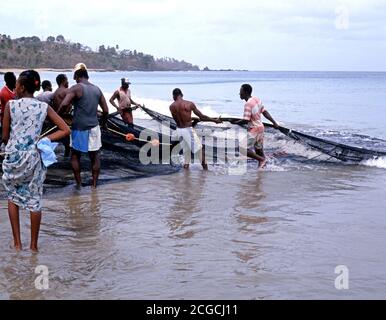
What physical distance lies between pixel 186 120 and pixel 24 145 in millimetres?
4701

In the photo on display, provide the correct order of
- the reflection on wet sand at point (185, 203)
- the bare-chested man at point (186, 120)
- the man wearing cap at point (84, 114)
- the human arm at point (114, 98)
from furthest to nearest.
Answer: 1. the human arm at point (114, 98)
2. the bare-chested man at point (186, 120)
3. the man wearing cap at point (84, 114)
4. the reflection on wet sand at point (185, 203)

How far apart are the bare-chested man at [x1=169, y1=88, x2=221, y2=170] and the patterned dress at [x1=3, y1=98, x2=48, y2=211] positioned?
4519 mm

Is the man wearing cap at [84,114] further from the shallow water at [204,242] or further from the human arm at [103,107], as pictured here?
the shallow water at [204,242]

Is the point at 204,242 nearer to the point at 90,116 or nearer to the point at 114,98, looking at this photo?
the point at 90,116

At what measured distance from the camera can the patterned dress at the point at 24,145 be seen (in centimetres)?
457

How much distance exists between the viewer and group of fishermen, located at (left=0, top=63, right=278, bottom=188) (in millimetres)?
7160

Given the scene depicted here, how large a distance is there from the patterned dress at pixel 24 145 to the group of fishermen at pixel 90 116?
7.52ft

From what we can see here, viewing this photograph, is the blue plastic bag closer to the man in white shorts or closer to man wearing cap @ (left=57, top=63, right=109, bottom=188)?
man wearing cap @ (left=57, top=63, right=109, bottom=188)

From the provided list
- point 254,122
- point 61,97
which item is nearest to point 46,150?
point 61,97

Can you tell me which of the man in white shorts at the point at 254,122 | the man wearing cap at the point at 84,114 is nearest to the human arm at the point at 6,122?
the man wearing cap at the point at 84,114

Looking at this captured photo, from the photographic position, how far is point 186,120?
910 cm

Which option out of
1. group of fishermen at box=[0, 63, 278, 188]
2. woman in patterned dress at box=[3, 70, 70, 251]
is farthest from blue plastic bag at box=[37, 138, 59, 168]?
group of fishermen at box=[0, 63, 278, 188]

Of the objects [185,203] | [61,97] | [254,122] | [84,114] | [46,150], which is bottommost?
[185,203]
